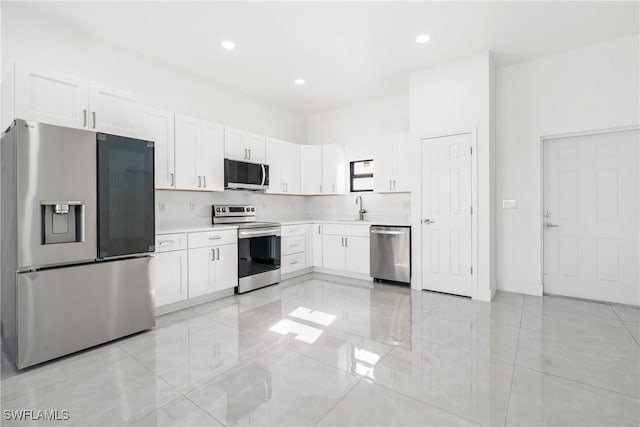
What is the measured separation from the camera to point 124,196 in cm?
265

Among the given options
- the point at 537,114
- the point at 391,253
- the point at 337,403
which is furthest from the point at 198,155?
the point at 537,114

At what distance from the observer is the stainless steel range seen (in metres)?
4.05

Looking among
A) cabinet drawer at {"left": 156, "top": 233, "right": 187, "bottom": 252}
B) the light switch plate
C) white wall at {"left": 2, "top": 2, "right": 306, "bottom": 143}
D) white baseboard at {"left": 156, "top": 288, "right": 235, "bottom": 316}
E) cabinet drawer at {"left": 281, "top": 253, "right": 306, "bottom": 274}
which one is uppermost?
white wall at {"left": 2, "top": 2, "right": 306, "bottom": 143}

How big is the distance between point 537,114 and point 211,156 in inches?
170

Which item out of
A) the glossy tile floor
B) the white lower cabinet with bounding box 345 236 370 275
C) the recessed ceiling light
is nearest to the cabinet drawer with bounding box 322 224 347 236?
the white lower cabinet with bounding box 345 236 370 275

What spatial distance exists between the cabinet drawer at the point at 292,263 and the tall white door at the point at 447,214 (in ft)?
6.39

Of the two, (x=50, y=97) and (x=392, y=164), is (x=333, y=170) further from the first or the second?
(x=50, y=97)

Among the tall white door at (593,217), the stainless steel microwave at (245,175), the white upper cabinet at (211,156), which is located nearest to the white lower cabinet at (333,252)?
the stainless steel microwave at (245,175)

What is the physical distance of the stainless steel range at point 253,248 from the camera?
4.05 m

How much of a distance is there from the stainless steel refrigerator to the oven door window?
4.38 feet

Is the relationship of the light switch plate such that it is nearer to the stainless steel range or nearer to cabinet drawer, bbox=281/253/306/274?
cabinet drawer, bbox=281/253/306/274

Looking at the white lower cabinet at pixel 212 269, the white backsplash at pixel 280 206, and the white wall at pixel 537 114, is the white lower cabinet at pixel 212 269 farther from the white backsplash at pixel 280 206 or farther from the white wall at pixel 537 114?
the white wall at pixel 537 114

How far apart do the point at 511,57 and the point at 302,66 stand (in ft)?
8.78

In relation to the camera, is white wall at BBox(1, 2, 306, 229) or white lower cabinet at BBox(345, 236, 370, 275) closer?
white wall at BBox(1, 2, 306, 229)
